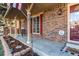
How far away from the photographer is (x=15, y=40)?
2951 mm

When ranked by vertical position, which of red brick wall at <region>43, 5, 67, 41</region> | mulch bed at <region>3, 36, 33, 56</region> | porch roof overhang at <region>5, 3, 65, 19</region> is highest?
porch roof overhang at <region>5, 3, 65, 19</region>

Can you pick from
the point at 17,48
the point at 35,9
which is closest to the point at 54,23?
the point at 35,9

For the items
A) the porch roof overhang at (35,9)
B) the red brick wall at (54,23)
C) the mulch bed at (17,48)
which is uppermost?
the porch roof overhang at (35,9)

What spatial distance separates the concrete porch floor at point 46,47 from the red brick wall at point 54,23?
9 cm

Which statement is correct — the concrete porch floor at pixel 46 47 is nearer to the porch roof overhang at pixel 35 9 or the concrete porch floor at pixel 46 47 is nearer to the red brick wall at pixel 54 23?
the red brick wall at pixel 54 23

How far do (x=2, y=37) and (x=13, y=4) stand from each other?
544 millimetres

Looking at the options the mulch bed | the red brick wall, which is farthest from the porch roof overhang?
the mulch bed

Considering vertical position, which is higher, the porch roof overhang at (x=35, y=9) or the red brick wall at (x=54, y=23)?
the porch roof overhang at (x=35, y=9)

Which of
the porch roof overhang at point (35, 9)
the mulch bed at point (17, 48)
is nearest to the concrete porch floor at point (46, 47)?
the mulch bed at point (17, 48)

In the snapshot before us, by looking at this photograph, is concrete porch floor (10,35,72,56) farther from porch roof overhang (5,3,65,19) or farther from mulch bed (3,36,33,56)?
porch roof overhang (5,3,65,19)

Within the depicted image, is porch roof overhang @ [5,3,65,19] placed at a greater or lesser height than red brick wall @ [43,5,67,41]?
greater

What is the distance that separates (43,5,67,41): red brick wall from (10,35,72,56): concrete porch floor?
86mm

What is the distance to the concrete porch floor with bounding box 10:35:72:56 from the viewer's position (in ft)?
9.17

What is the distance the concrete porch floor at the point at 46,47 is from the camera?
2795 millimetres
